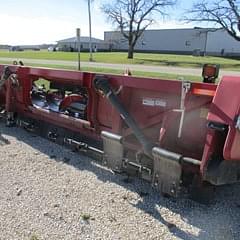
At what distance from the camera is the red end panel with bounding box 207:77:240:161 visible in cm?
322

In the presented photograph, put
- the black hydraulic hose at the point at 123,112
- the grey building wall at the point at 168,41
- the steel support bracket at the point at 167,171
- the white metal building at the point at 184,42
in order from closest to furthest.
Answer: the steel support bracket at the point at 167,171 → the black hydraulic hose at the point at 123,112 → the white metal building at the point at 184,42 → the grey building wall at the point at 168,41

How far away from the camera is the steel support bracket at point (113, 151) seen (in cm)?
436

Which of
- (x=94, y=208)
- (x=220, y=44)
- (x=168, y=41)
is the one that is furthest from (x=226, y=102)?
(x=168, y=41)

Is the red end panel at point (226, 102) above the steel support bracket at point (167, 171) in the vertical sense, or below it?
above

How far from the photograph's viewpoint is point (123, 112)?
167 inches

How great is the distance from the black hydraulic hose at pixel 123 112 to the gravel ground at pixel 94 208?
1.75 ft

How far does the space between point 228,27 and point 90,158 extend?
4198cm

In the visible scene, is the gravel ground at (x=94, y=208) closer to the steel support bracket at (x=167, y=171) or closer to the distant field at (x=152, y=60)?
the steel support bracket at (x=167, y=171)

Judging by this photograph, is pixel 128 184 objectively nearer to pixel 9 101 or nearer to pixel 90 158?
pixel 90 158

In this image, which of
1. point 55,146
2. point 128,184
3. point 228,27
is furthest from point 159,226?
point 228,27

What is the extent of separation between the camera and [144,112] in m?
4.54

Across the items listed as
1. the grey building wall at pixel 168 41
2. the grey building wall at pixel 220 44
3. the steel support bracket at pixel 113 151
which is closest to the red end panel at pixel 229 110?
the steel support bracket at pixel 113 151

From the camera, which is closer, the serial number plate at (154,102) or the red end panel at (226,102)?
the red end panel at (226,102)

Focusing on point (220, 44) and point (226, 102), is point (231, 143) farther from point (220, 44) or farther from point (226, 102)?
point (220, 44)
